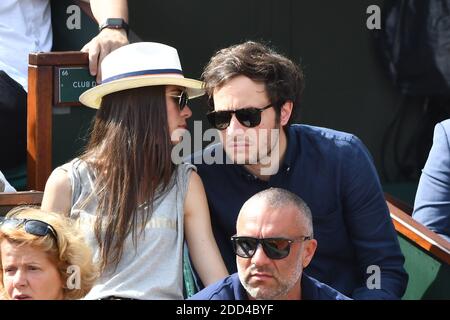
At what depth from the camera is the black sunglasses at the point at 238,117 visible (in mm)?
4445

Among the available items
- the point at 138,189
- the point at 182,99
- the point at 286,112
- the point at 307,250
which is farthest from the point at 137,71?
the point at 307,250

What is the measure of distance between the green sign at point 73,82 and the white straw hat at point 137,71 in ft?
0.56

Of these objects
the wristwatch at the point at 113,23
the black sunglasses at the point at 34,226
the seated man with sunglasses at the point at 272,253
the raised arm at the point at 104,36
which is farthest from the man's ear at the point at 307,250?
the wristwatch at the point at 113,23

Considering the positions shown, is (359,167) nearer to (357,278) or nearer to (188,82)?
(357,278)

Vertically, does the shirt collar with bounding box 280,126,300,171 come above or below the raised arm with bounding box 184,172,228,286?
above

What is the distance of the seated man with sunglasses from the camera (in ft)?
12.6

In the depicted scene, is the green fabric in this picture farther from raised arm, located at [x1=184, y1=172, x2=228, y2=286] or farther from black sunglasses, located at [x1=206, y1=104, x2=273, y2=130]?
black sunglasses, located at [x1=206, y1=104, x2=273, y2=130]

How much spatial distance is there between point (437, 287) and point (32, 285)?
1.63m

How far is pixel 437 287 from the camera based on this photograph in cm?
474

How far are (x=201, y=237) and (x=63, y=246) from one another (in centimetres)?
57

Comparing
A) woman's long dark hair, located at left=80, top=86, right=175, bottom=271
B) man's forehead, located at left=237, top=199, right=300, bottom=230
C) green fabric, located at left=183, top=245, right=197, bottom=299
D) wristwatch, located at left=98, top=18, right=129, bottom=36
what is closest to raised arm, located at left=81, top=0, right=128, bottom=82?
wristwatch, located at left=98, top=18, right=129, bottom=36

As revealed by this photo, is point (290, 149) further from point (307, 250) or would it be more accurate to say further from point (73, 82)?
point (73, 82)

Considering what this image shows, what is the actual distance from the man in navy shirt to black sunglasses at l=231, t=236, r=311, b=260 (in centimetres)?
64

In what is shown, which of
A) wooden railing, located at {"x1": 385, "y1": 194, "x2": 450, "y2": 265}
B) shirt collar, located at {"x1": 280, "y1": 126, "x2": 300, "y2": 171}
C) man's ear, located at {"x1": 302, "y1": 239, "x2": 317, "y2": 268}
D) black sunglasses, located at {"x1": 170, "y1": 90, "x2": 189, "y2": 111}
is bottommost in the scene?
wooden railing, located at {"x1": 385, "y1": 194, "x2": 450, "y2": 265}
